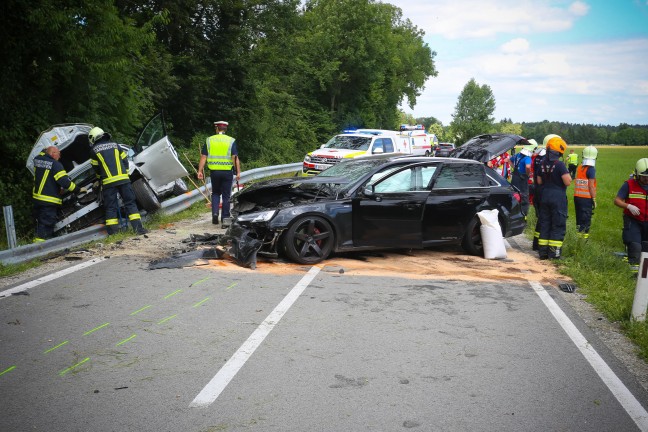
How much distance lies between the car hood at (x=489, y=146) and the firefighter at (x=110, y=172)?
6864mm

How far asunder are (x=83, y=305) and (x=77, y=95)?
8786mm

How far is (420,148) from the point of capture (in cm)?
2953

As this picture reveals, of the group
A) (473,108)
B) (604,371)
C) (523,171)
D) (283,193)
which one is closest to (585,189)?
(523,171)

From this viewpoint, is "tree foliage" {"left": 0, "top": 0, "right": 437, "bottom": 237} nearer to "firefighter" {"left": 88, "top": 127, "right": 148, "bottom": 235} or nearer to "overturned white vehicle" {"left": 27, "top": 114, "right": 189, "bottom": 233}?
"overturned white vehicle" {"left": 27, "top": 114, "right": 189, "bottom": 233}

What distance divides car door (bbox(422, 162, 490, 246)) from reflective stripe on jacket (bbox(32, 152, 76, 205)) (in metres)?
5.81

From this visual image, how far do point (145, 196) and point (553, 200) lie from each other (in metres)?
7.17

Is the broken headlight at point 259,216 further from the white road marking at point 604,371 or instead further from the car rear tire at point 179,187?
the car rear tire at point 179,187

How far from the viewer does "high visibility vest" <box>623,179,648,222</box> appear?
8484mm

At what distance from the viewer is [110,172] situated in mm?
9500

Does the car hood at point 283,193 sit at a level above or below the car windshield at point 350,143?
below

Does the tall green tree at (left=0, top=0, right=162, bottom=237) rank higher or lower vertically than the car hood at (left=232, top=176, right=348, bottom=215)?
higher

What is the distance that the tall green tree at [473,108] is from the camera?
13275 centimetres

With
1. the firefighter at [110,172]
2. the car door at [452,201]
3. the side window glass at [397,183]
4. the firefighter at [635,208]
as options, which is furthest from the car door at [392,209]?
the firefighter at [110,172]

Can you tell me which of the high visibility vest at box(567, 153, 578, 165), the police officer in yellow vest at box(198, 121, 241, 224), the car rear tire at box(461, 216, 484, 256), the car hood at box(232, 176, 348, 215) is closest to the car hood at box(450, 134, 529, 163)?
the car rear tire at box(461, 216, 484, 256)
